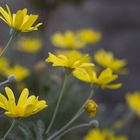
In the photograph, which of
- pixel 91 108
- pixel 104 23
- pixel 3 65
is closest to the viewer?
pixel 91 108

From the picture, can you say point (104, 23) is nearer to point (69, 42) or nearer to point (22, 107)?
point (69, 42)

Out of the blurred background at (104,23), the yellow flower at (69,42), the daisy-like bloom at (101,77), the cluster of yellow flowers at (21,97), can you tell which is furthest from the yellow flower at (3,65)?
the blurred background at (104,23)

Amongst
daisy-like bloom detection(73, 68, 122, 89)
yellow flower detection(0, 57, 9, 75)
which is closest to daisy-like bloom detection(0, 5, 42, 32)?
daisy-like bloom detection(73, 68, 122, 89)

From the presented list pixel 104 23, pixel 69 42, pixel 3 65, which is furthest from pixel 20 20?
pixel 104 23

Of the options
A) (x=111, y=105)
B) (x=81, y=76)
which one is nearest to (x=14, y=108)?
(x=81, y=76)

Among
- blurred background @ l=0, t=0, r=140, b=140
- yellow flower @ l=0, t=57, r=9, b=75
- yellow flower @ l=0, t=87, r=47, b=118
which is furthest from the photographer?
blurred background @ l=0, t=0, r=140, b=140

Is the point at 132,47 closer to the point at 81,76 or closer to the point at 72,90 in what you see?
the point at 72,90

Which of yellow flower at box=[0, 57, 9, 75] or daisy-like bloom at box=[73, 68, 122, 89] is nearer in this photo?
daisy-like bloom at box=[73, 68, 122, 89]

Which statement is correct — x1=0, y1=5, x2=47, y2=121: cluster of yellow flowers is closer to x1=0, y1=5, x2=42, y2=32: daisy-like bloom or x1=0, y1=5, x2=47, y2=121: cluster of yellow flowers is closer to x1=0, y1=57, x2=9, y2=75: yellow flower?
x1=0, y1=5, x2=42, y2=32: daisy-like bloom
